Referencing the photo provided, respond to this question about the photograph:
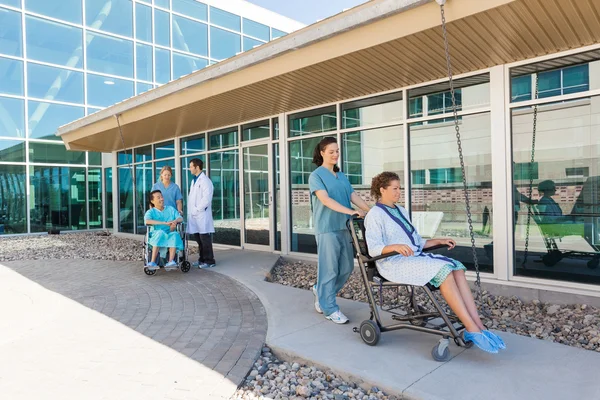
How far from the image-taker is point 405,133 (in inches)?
235

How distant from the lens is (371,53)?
4.57 metres

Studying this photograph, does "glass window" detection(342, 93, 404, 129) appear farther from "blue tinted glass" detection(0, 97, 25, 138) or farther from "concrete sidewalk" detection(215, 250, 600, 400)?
"blue tinted glass" detection(0, 97, 25, 138)

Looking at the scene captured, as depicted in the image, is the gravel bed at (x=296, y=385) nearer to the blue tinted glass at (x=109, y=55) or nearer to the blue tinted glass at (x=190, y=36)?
the blue tinted glass at (x=109, y=55)

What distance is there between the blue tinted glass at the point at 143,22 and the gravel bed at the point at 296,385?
16105 millimetres

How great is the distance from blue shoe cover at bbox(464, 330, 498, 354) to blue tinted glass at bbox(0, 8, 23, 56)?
15.4 meters

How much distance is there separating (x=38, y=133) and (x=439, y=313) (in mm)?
14772

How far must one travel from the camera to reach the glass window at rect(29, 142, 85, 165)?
45.4 ft

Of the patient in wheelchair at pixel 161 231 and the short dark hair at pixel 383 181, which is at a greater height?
the short dark hair at pixel 383 181

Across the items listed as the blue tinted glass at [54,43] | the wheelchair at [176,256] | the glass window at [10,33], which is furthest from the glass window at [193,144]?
the glass window at [10,33]

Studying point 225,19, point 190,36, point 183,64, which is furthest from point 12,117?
point 225,19

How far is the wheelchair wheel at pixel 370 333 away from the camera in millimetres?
3170

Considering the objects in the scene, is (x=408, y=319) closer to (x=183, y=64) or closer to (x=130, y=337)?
(x=130, y=337)

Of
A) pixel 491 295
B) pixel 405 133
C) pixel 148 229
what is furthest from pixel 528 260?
pixel 148 229

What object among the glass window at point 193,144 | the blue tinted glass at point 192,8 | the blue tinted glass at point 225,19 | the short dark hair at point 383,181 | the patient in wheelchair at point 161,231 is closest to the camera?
the short dark hair at point 383,181
